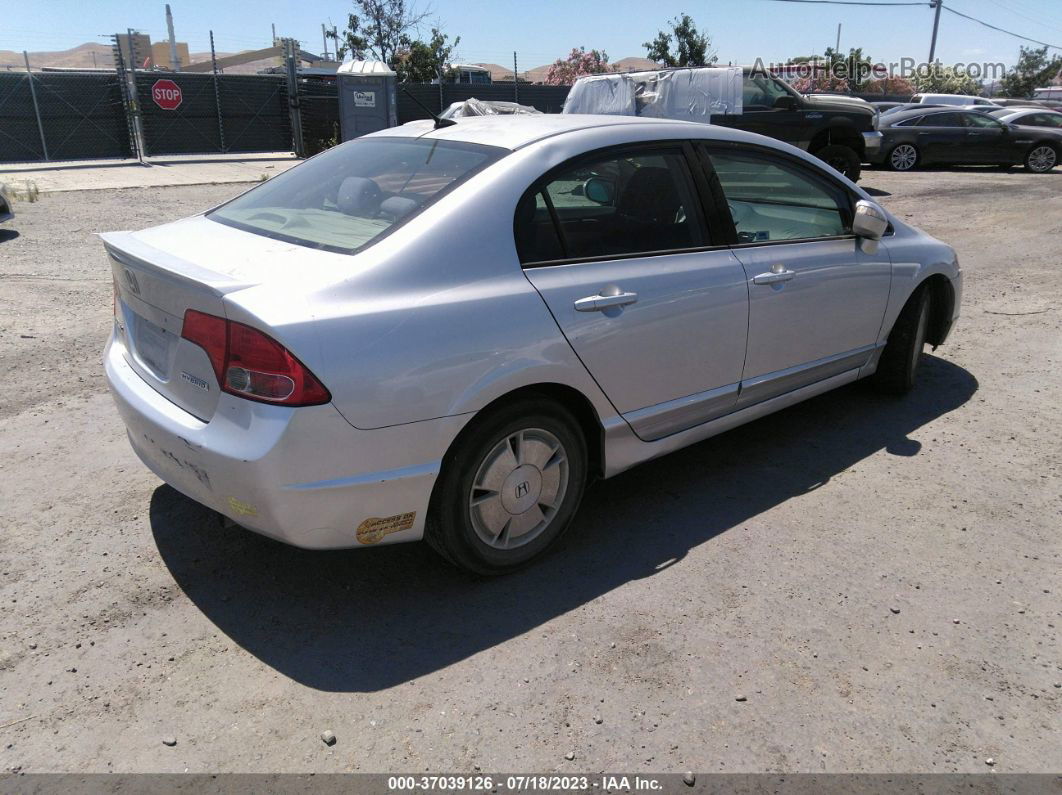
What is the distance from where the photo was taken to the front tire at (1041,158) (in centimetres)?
1805

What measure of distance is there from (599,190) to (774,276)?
3.14 ft

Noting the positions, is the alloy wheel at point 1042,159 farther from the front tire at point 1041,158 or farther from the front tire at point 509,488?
the front tire at point 509,488

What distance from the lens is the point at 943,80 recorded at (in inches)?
2335

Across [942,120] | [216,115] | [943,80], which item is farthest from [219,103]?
[943,80]

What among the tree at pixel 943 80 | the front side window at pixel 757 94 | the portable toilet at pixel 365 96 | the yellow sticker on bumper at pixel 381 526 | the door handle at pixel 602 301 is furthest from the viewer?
the tree at pixel 943 80

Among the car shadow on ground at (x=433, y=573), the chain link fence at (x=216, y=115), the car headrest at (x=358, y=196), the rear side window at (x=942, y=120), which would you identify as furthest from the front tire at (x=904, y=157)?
the car headrest at (x=358, y=196)

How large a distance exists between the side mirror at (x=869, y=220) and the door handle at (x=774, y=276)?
2.02 feet

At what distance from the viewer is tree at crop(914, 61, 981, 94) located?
186ft

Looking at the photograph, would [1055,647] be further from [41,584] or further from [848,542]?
[41,584]

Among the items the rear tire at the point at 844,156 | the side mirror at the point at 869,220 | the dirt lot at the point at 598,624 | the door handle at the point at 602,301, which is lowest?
the dirt lot at the point at 598,624

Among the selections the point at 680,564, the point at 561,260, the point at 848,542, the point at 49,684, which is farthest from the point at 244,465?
the point at 848,542

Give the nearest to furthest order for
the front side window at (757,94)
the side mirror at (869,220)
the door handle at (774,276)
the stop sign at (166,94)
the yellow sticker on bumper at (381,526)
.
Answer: the yellow sticker on bumper at (381,526)
the door handle at (774,276)
the side mirror at (869,220)
the front side window at (757,94)
the stop sign at (166,94)

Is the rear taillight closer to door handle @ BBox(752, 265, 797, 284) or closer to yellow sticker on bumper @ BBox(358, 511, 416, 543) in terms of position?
yellow sticker on bumper @ BBox(358, 511, 416, 543)

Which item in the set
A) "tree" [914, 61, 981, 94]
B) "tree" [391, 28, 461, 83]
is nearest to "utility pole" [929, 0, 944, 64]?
"tree" [914, 61, 981, 94]
